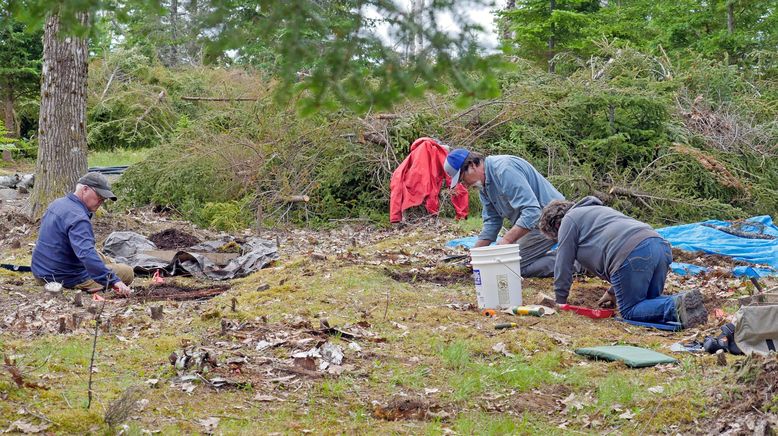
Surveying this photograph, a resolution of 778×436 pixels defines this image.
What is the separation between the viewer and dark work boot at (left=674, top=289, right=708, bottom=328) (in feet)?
20.8

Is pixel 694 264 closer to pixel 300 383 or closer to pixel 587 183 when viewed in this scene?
pixel 587 183

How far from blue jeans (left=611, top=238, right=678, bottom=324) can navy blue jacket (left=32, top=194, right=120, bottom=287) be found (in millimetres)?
4769

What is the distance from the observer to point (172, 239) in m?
11.4

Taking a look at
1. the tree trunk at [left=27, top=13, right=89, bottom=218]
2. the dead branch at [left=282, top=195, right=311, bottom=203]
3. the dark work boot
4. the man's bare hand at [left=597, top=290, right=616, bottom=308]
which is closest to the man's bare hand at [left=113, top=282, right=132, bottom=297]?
the tree trunk at [left=27, top=13, right=89, bottom=218]

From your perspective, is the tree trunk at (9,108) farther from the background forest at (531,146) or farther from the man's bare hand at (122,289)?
the man's bare hand at (122,289)

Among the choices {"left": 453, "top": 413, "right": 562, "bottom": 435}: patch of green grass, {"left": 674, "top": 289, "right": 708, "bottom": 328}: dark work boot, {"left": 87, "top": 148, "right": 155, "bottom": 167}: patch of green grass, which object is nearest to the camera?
{"left": 453, "top": 413, "right": 562, "bottom": 435}: patch of green grass

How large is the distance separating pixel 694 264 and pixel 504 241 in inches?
113

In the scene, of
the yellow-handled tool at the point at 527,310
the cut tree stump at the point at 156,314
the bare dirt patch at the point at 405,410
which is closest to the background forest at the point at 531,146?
the yellow-handled tool at the point at 527,310

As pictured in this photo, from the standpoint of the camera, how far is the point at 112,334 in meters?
5.89

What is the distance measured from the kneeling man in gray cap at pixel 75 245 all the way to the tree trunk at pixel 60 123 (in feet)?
11.0

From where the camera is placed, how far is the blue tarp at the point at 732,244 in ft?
29.2

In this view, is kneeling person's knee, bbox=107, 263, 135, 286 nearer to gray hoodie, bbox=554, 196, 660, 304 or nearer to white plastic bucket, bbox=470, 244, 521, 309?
white plastic bucket, bbox=470, 244, 521, 309

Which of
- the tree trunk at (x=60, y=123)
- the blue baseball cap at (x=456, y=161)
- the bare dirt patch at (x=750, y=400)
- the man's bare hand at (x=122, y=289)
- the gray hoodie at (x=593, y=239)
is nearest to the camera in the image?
the bare dirt patch at (x=750, y=400)

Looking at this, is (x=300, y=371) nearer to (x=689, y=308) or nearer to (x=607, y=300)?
(x=689, y=308)
